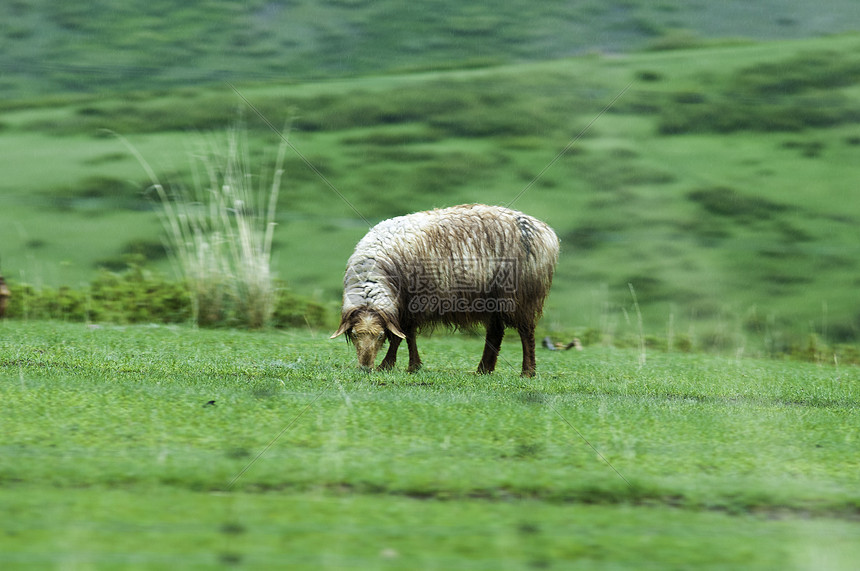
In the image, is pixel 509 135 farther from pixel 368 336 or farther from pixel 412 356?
pixel 368 336

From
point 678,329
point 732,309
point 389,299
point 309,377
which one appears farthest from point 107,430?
point 732,309

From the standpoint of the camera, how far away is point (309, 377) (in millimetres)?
6164

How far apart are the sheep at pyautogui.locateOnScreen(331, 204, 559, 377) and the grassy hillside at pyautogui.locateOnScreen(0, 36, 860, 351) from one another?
121 inches

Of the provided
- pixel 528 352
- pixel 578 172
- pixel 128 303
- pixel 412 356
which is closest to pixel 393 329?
pixel 412 356

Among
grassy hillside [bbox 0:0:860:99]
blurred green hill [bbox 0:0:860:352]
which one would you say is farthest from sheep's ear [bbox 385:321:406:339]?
grassy hillside [bbox 0:0:860:99]

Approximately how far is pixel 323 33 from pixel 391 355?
12.0 metres

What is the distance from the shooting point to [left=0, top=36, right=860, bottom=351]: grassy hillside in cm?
1111

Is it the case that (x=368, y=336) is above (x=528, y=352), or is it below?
above

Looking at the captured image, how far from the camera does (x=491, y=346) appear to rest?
7.15m

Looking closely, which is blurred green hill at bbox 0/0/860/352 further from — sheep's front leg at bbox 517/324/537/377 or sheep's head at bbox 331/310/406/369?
sheep's head at bbox 331/310/406/369

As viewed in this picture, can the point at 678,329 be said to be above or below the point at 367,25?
below

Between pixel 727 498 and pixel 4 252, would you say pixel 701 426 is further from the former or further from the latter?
pixel 4 252

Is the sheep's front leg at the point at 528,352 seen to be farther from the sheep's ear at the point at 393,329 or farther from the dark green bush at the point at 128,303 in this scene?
the dark green bush at the point at 128,303

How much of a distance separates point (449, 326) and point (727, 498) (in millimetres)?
3644
